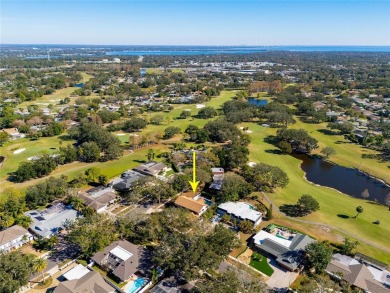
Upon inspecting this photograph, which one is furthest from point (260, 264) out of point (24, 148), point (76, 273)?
point (24, 148)

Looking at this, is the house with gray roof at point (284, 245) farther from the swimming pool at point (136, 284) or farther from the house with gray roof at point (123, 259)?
the swimming pool at point (136, 284)

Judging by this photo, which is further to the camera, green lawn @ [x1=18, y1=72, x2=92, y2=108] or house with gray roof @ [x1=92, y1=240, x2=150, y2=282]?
green lawn @ [x1=18, y1=72, x2=92, y2=108]

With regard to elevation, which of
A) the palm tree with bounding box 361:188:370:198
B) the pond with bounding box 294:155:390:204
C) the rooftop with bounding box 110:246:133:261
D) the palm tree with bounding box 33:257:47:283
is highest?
the palm tree with bounding box 33:257:47:283

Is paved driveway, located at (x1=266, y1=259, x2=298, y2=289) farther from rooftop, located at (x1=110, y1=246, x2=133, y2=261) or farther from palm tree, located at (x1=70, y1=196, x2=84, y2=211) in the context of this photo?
palm tree, located at (x1=70, y1=196, x2=84, y2=211)

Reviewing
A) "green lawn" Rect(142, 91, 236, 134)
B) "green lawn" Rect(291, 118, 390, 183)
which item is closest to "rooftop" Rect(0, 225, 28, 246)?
"green lawn" Rect(142, 91, 236, 134)

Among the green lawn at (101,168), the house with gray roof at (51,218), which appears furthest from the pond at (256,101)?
the house with gray roof at (51,218)

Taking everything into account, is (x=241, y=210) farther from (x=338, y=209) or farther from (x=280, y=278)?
(x=338, y=209)

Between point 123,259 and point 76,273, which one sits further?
point 123,259
